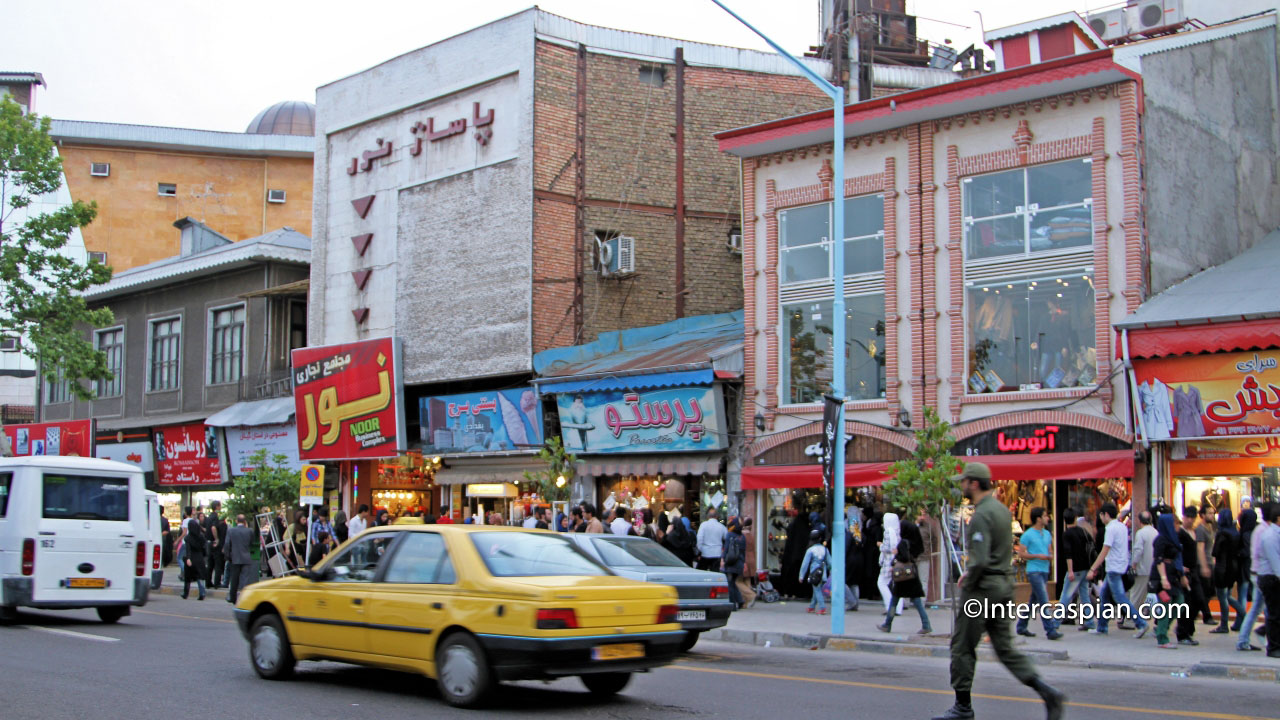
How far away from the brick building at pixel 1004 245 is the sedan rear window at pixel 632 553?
6.91 meters

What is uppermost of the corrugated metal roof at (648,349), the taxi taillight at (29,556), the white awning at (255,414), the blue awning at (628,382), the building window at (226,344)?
the building window at (226,344)

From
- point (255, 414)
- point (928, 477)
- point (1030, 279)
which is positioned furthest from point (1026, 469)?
point (255, 414)

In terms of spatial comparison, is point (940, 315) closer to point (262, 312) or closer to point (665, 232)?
point (665, 232)

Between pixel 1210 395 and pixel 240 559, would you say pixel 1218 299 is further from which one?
pixel 240 559

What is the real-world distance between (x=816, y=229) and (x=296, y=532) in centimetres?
1281

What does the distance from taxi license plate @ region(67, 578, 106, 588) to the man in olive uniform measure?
40.9 feet

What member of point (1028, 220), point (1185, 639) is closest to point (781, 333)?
point (1028, 220)

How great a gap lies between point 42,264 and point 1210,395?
2936cm

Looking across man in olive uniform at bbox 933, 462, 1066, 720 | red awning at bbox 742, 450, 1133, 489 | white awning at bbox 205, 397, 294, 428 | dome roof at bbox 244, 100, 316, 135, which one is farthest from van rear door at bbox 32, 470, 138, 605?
dome roof at bbox 244, 100, 316, 135

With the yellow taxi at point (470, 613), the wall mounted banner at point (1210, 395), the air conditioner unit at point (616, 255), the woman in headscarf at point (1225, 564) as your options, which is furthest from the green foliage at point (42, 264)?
the woman in headscarf at point (1225, 564)

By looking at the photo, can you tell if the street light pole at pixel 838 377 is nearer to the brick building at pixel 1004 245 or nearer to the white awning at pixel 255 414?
the brick building at pixel 1004 245

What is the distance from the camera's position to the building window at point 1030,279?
19.8 m

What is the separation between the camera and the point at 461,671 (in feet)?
31.1

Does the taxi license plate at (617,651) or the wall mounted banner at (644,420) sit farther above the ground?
the wall mounted banner at (644,420)
